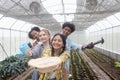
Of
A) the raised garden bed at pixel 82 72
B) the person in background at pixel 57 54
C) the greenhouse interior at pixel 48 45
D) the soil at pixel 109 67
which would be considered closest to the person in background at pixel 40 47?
the greenhouse interior at pixel 48 45

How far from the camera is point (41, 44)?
10.2 ft

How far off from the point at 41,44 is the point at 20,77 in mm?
7649

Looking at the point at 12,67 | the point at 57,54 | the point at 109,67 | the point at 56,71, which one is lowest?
the point at 109,67

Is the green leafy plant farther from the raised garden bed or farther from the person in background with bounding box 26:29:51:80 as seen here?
the person in background with bounding box 26:29:51:80

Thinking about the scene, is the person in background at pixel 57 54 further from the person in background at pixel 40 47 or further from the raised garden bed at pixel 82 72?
the raised garden bed at pixel 82 72

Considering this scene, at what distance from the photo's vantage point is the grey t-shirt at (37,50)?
3036 millimetres

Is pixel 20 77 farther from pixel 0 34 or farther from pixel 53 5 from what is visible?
pixel 53 5

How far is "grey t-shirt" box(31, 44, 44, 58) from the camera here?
3036 millimetres

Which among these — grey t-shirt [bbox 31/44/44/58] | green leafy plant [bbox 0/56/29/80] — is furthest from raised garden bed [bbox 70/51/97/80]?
grey t-shirt [bbox 31/44/44/58]

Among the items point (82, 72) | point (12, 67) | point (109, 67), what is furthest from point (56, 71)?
point (109, 67)

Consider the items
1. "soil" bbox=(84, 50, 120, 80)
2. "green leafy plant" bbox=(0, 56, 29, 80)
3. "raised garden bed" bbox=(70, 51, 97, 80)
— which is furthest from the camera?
"soil" bbox=(84, 50, 120, 80)

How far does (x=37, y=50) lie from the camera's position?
3082 mm

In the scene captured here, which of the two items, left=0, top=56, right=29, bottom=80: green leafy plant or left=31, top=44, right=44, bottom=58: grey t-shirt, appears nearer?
left=31, top=44, right=44, bottom=58: grey t-shirt

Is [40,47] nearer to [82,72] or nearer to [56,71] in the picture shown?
[56,71]
